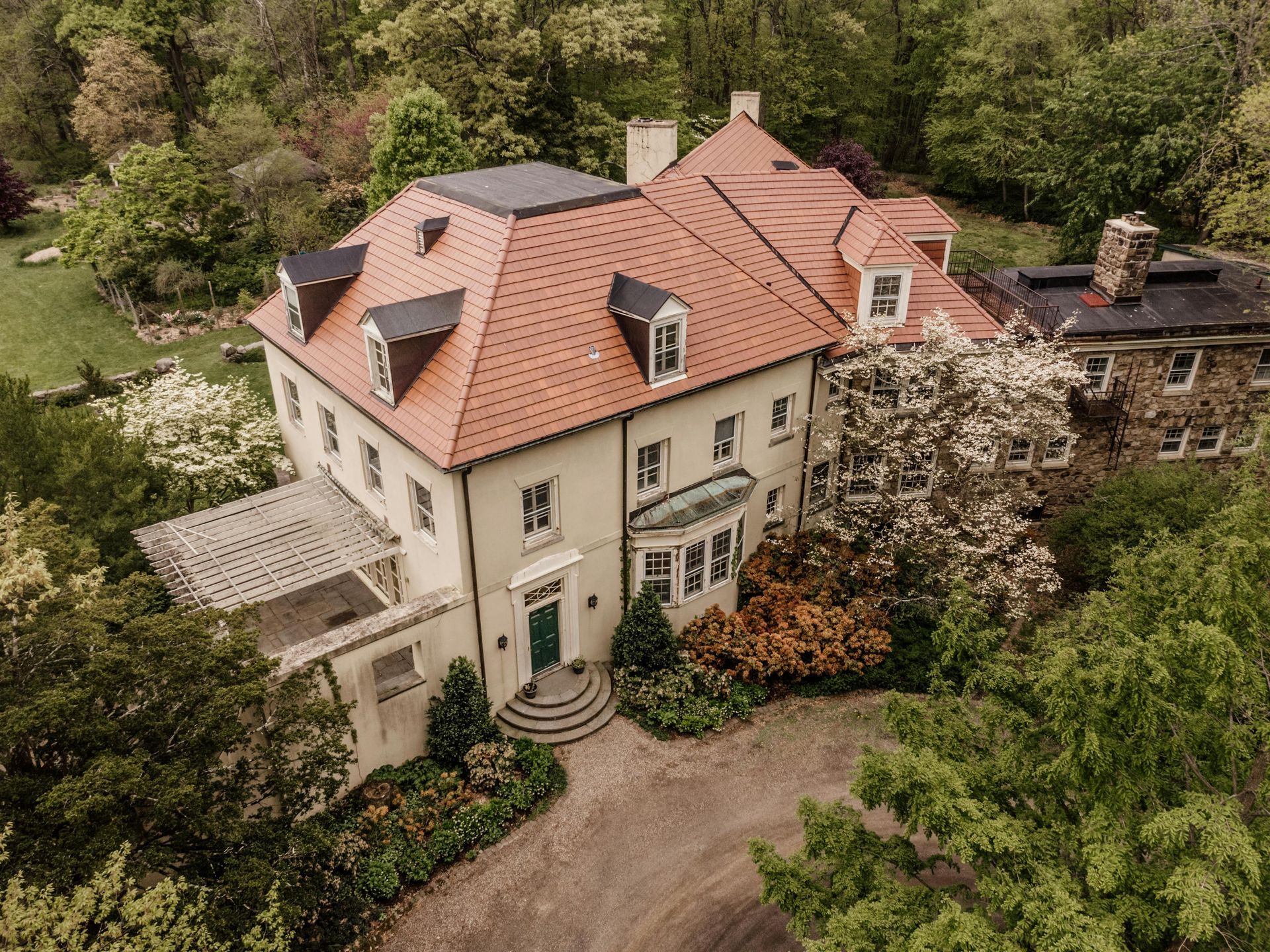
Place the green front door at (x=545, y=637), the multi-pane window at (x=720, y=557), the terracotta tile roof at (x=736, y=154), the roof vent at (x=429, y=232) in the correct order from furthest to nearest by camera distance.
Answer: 1. the terracotta tile roof at (x=736, y=154)
2. the multi-pane window at (x=720, y=557)
3. the roof vent at (x=429, y=232)
4. the green front door at (x=545, y=637)

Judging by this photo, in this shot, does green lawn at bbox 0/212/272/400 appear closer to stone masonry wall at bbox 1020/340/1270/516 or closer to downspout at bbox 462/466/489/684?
downspout at bbox 462/466/489/684

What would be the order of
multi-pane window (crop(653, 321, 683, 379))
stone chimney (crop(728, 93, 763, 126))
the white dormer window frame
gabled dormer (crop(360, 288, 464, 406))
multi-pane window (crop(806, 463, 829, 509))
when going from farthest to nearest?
1. stone chimney (crop(728, 93, 763, 126))
2. multi-pane window (crop(806, 463, 829, 509))
3. the white dormer window frame
4. multi-pane window (crop(653, 321, 683, 379))
5. gabled dormer (crop(360, 288, 464, 406))

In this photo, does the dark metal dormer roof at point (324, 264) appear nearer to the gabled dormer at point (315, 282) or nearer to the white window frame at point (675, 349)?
the gabled dormer at point (315, 282)

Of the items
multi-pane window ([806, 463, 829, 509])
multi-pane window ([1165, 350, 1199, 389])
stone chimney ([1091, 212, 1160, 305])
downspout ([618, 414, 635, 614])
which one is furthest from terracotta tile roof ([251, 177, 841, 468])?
multi-pane window ([1165, 350, 1199, 389])

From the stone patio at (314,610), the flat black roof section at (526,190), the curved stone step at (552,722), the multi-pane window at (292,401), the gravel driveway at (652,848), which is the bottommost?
the gravel driveway at (652,848)

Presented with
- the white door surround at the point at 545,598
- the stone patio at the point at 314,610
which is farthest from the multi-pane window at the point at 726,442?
the stone patio at the point at 314,610

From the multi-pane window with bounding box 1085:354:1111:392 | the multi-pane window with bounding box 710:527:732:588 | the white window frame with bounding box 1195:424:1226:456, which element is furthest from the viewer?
the white window frame with bounding box 1195:424:1226:456

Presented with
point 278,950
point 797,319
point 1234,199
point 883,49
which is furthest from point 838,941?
point 883,49
